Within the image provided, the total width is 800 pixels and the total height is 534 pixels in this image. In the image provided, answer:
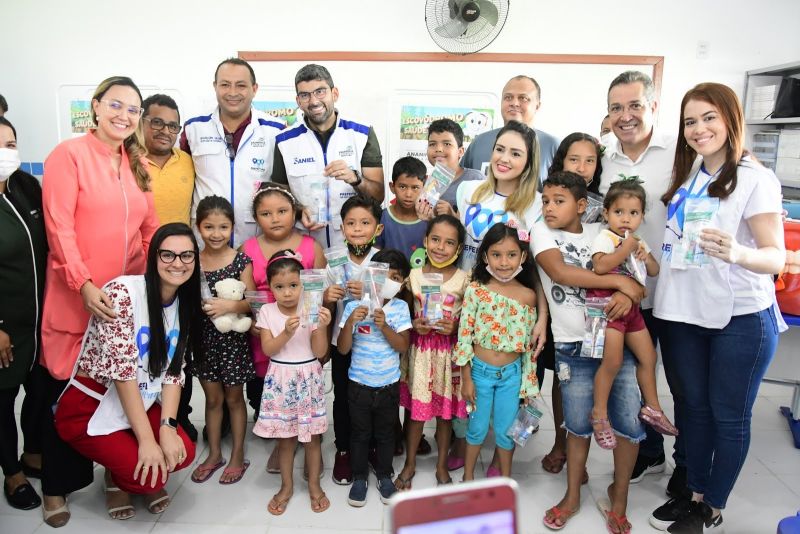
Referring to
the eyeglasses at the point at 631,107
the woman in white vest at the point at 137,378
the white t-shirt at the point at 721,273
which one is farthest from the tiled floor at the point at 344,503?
the eyeglasses at the point at 631,107

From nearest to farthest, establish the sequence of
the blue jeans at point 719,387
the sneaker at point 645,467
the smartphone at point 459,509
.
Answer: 1. the smartphone at point 459,509
2. the blue jeans at point 719,387
3. the sneaker at point 645,467

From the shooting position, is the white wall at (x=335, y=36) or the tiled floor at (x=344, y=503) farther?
the white wall at (x=335, y=36)

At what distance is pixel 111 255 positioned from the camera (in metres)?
2.26

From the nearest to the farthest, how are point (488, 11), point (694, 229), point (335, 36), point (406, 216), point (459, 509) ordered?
point (459, 509)
point (694, 229)
point (406, 216)
point (488, 11)
point (335, 36)

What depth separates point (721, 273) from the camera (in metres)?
1.92

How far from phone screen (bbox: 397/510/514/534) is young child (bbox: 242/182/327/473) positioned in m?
1.77

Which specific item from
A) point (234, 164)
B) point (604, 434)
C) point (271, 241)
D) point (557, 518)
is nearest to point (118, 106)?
point (234, 164)

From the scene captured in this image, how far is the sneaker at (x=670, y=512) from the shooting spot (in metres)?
2.27

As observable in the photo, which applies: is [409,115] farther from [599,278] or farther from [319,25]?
[599,278]

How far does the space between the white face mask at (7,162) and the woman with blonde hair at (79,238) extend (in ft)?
0.36

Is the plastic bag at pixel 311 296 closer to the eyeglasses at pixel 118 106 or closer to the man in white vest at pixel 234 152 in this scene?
the man in white vest at pixel 234 152

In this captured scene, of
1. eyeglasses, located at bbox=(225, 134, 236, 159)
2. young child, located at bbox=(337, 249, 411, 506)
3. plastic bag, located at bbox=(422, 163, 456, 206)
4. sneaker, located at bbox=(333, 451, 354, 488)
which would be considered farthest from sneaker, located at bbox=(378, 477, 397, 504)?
eyeglasses, located at bbox=(225, 134, 236, 159)

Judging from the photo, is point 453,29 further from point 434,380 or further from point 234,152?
point 434,380

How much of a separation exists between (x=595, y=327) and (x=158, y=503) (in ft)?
6.41
